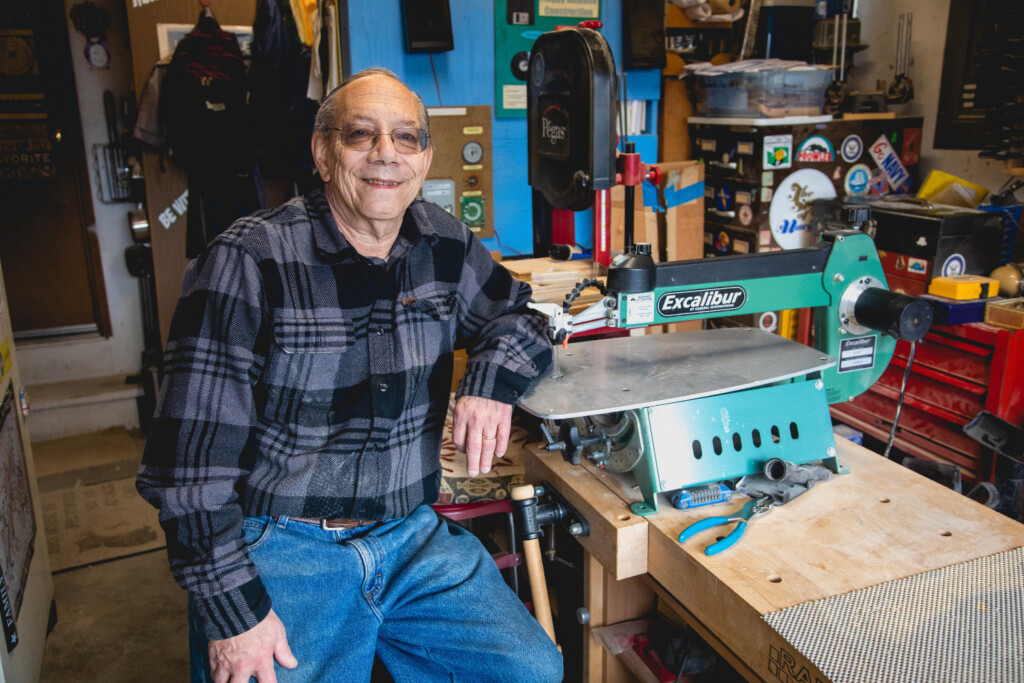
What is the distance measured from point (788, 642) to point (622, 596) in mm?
616

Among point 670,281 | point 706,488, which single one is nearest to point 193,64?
point 670,281

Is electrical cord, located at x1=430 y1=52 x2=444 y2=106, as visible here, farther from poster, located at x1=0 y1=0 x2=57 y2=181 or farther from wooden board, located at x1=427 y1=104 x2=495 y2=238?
poster, located at x1=0 y1=0 x2=57 y2=181

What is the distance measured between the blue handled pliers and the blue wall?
2.17m

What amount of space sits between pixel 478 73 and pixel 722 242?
1231mm

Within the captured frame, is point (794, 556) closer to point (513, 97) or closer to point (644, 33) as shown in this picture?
point (513, 97)

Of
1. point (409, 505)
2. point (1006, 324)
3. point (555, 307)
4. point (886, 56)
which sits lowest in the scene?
point (409, 505)

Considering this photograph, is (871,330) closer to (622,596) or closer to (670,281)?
(670,281)

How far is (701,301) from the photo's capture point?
1416mm

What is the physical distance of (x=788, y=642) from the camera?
97 cm

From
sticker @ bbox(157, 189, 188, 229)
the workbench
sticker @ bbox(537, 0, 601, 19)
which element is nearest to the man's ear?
the workbench

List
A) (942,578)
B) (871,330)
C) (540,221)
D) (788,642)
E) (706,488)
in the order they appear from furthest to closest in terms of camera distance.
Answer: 1. (540,221)
2. (871,330)
3. (706,488)
4. (942,578)
5. (788,642)

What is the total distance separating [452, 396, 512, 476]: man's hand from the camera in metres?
1.35

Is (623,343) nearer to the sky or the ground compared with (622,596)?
nearer to the sky

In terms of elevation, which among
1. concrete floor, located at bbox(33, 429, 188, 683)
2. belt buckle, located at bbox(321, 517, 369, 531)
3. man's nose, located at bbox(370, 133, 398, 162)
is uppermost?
man's nose, located at bbox(370, 133, 398, 162)
